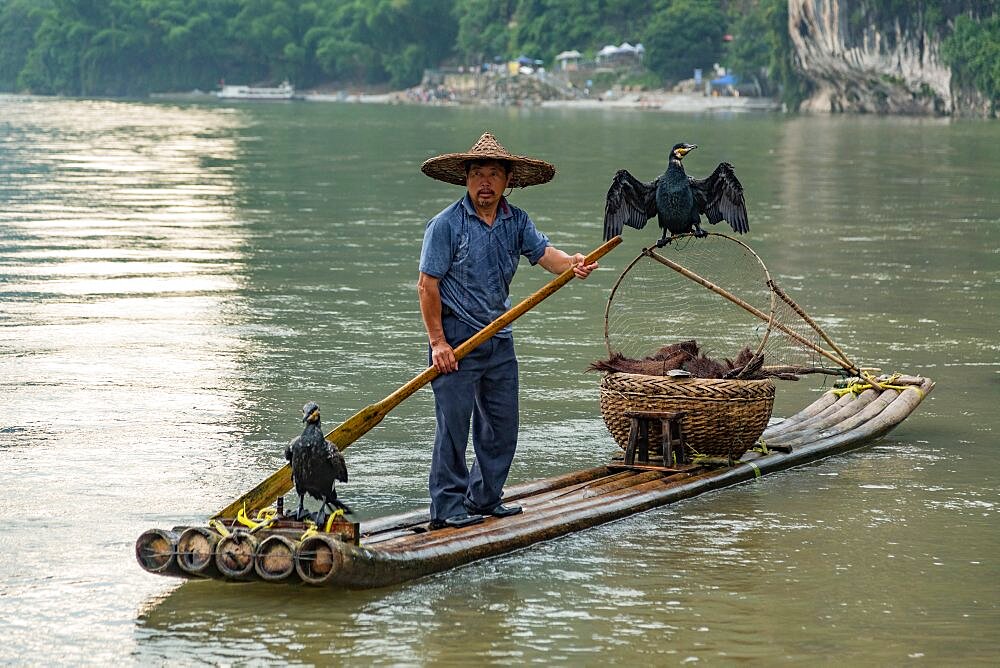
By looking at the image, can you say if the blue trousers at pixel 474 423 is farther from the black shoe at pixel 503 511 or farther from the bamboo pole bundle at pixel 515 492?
the bamboo pole bundle at pixel 515 492

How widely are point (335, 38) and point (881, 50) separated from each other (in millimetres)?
78871

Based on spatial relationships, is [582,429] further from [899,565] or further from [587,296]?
[587,296]

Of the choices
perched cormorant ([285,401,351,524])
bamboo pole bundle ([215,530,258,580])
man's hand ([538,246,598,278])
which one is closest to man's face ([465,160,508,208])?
man's hand ([538,246,598,278])

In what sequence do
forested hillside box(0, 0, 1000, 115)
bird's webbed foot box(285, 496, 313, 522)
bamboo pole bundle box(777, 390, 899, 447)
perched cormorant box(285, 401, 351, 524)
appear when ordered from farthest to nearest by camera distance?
forested hillside box(0, 0, 1000, 115)
bamboo pole bundle box(777, 390, 899, 447)
bird's webbed foot box(285, 496, 313, 522)
perched cormorant box(285, 401, 351, 524)

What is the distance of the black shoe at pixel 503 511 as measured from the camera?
752 centimetres

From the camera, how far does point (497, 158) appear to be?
718 centimetres

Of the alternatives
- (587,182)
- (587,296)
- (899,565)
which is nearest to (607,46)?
(587,182)

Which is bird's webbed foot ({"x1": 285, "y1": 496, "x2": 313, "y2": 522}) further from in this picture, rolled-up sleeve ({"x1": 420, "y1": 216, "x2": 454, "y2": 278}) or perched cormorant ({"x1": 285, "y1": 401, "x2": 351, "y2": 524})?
rolled-up sleeve ({"x1": 420, "y1": 216, "x2": 454, "y2": 278})

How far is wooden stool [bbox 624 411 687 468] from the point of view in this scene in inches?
334

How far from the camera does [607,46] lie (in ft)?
418

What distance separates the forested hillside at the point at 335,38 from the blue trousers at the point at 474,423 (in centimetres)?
9019

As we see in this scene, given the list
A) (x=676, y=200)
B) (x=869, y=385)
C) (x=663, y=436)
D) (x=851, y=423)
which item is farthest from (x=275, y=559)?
(x=869, y=385)

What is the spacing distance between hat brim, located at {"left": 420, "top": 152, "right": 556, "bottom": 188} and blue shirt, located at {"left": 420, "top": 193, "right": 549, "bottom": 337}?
16 cm

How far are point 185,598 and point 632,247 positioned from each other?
14.2m
